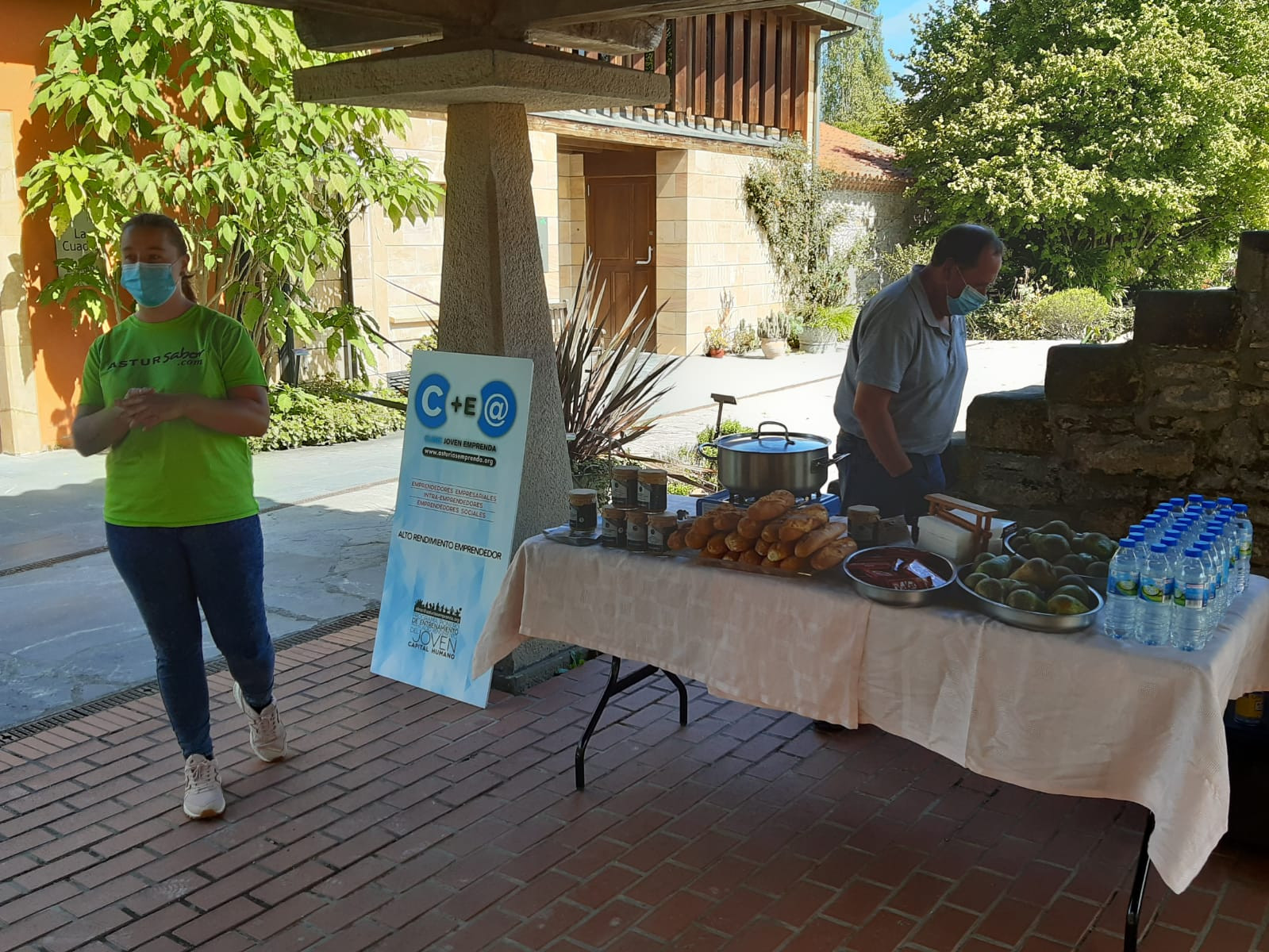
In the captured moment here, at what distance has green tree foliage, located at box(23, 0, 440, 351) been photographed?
848 centimetres

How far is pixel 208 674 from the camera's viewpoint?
5008 millimetres

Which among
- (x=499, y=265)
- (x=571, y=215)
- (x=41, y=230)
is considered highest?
(x=571, y=215)

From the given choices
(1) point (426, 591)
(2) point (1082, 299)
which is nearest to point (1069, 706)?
(1) point (426, 591)

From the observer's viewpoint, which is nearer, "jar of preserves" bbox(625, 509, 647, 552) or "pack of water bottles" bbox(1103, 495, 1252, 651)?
"pack of water bottles" bbox(1103, 495, 1252, 651)

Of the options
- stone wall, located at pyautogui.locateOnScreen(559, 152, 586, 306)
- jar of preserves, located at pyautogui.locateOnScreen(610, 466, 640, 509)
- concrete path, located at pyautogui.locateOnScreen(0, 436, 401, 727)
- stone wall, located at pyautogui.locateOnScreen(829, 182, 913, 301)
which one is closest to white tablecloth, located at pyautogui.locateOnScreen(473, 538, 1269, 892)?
jar of preserves, located at pyautogui.locateOnScreen(610, 466, 640, 509)

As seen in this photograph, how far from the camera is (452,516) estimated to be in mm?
4625

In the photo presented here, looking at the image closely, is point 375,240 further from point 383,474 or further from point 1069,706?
point 1069,706

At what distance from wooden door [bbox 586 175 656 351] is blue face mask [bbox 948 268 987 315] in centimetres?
1266

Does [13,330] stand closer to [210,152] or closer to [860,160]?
[210,152]

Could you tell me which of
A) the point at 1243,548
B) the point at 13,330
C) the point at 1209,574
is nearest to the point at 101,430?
the point at 1209,574

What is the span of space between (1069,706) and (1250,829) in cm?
99

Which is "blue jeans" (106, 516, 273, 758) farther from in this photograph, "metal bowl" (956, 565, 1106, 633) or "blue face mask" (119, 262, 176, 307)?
"metal bowl" (956, 565, 1106, 633)

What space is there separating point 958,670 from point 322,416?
26.8 ft

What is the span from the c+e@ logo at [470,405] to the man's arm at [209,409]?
0.95 meters
